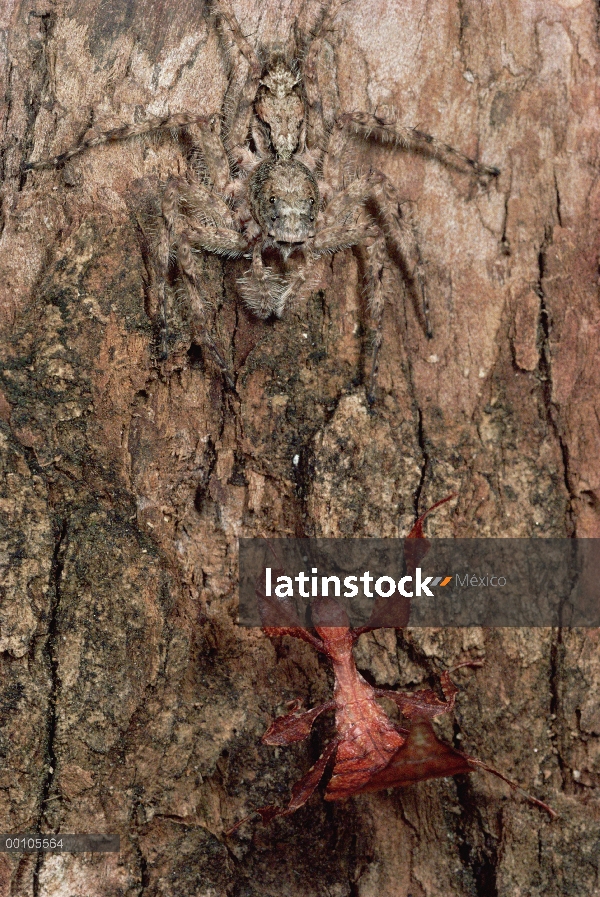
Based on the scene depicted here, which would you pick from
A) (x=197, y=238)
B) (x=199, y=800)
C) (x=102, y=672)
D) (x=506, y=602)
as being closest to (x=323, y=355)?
(x=197, y=238)

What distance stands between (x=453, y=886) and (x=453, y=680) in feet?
2.24

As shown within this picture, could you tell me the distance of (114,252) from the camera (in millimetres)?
2846

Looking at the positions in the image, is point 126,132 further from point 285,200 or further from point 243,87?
point 285,200

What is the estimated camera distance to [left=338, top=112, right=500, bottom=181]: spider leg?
120 inches

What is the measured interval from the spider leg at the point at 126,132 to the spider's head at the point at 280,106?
0.90 ft

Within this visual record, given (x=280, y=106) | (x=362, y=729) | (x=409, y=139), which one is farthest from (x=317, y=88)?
(x=362, y=729)

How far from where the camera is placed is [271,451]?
2900 mm

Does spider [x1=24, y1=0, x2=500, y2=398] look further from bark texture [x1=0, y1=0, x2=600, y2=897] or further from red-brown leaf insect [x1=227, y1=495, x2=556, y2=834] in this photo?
red-brown leaf insect [x1=227, y1=495, x2=556, y2=834]

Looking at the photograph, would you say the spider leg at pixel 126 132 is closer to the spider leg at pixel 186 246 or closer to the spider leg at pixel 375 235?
the spider leg at pixel 186 246

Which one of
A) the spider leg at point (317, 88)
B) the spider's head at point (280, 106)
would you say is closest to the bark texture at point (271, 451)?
the spider leg at point (317, 88)

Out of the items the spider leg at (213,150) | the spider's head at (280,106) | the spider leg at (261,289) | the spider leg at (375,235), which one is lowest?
the spider leg at (261,289)

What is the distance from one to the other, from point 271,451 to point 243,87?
55.9 inches

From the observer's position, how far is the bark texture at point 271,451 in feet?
8.53

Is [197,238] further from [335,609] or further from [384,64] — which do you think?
[335,609]
